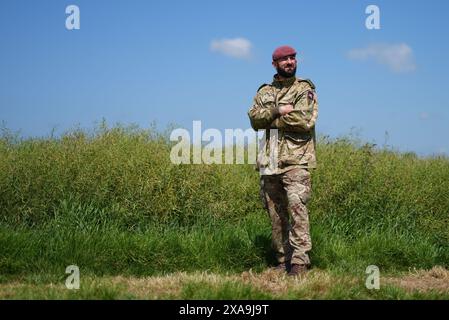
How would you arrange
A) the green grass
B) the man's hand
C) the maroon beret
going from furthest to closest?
the green grass → the maroon beret → the man's hand

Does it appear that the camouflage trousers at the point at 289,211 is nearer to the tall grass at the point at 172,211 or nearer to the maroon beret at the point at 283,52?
the tall grass at the point at 172,211

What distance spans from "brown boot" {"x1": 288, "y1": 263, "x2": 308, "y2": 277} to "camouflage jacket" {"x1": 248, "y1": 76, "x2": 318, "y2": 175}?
109 cm

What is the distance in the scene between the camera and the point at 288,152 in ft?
19.6

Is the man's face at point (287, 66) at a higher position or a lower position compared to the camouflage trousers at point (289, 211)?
higher

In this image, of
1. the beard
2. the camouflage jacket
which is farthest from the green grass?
the beard

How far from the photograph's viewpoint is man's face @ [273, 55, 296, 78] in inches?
238

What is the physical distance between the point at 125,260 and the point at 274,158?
2.25 m

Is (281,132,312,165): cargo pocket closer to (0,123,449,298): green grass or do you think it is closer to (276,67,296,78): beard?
(276,67,296,78): beard

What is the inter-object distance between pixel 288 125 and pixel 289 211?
1021 mm

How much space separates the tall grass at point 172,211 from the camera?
21.5 feet

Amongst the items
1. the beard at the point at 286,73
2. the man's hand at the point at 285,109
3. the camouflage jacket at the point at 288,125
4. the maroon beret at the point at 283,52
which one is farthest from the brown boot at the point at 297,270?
the maroon beret at the point at 283,52

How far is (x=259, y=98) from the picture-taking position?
633 centimetres

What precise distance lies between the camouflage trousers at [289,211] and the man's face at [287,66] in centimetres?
112

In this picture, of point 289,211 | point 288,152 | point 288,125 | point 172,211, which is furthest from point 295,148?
point 172,211
